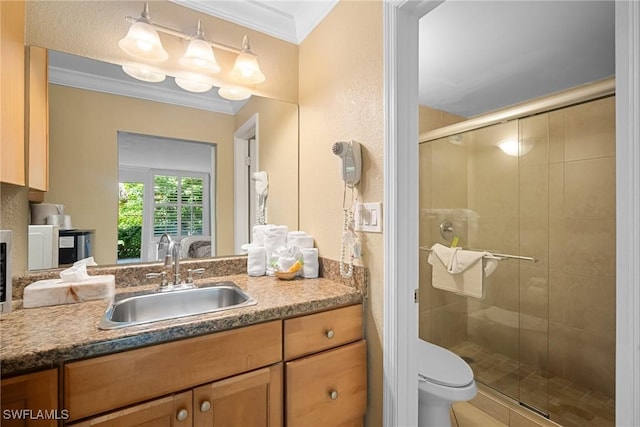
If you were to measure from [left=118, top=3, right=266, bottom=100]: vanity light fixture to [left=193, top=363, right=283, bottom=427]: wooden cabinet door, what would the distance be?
1416 millimetres

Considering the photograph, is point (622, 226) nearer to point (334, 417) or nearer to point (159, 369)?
Answer: point (334, 417)

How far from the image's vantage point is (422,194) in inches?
103

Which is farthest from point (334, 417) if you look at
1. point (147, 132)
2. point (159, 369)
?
point (147, 132)

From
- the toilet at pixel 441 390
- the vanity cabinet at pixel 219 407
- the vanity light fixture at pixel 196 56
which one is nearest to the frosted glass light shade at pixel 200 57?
the vanity light fixture at pixel 196 56

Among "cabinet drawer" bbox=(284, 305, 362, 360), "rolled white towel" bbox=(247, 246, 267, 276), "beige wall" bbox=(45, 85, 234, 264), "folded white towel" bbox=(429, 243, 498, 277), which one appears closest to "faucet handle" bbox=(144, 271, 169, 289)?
"beige wall" bbox=(45, 85, 234, 264)

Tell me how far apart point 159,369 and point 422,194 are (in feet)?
7.60

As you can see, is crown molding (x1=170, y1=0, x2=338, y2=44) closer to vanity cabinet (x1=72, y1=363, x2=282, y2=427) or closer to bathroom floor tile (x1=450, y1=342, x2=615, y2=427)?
vanity cabinet (x1=72, y1=363, x2=282, y2=427)

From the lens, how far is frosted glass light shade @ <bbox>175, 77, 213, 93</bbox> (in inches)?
60.6

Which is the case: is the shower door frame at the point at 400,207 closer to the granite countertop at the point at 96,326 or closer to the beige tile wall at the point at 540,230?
the granite countertop at the point at 96,326

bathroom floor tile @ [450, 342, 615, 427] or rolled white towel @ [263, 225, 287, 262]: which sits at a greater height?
rolled white towel @ [263, 225, 287, 262]

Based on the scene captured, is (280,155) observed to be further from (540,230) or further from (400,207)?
(540,230)

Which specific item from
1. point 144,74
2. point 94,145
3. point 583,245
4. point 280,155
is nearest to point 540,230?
point 583,245

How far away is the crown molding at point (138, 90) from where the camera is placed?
1.32 m

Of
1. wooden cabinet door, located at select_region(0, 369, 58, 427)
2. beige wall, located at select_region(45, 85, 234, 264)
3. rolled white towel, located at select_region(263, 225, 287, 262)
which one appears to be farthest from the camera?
rolled white towel, located at select_region(263, 225, 287, 262)
